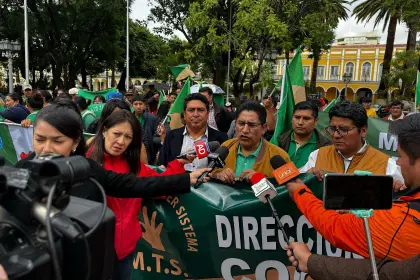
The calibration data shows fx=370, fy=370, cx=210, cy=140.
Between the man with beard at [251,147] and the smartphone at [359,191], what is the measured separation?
4.69 ft

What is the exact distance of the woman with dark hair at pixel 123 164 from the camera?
7.49ft

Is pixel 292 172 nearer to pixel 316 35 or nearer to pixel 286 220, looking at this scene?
pixel 286 220

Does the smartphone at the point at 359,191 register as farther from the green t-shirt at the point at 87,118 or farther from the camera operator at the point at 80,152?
the green t-shirt at the point at 87,118

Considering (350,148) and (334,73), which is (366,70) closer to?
(334,73)

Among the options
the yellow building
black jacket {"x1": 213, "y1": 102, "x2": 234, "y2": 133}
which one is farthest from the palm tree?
the yellow building

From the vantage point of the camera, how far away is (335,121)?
294 centimetres

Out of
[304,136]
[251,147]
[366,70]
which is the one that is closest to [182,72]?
[304,136]

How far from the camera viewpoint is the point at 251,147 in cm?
301

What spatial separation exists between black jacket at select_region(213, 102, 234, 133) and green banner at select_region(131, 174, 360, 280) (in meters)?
3.78

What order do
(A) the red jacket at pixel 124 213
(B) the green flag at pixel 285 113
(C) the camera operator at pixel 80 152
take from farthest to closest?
(B) the green flag at pixel 285 113 < (A) the red jacket at pixel 124 213 < (C) the camera operator at pixel 80 152

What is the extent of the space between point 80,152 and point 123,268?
787mm

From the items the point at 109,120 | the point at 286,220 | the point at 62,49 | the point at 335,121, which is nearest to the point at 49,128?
the point at 109,120

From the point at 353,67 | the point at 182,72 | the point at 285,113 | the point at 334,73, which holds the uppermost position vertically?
the point at 353,67

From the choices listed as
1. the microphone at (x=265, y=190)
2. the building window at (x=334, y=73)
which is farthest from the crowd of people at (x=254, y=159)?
the building window at (x=334, y=73)
